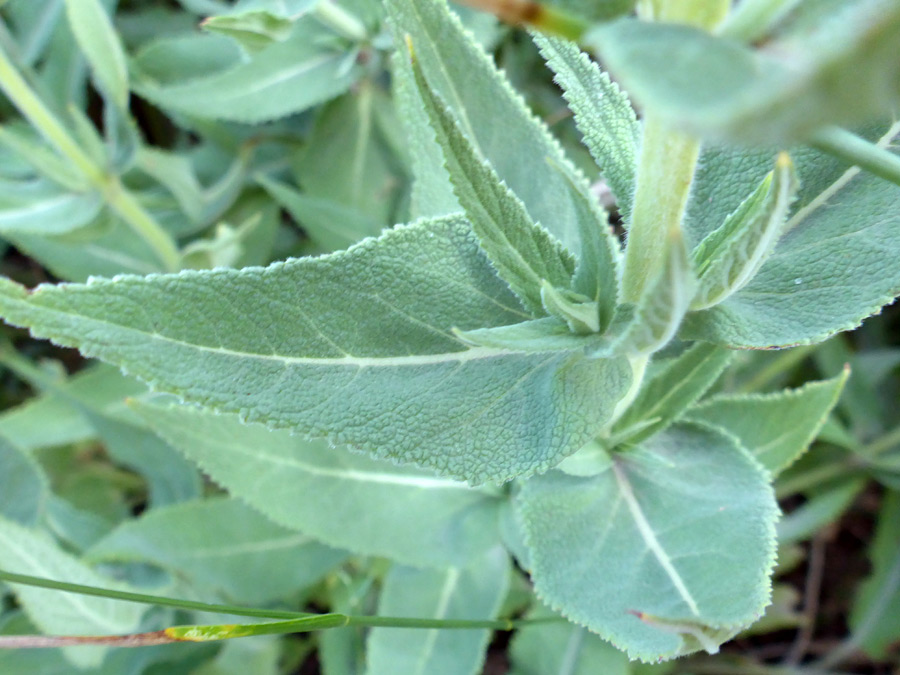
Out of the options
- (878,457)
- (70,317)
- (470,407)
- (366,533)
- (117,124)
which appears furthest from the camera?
(878,457)

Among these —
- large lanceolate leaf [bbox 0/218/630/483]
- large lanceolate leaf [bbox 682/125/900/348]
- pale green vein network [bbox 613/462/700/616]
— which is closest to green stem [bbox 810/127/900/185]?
large lanceolate leaf [bbox 682/125/900/348]

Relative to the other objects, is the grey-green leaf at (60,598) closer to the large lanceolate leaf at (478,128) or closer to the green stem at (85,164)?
the green stem at (85,164)

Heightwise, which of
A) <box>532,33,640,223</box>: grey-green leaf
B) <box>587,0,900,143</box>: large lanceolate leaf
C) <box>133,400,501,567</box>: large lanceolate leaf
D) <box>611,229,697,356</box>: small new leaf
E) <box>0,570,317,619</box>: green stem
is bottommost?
<box>133,400,501,567</box>: large lanceolate leaf

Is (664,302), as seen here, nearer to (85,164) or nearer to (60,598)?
(60,598)

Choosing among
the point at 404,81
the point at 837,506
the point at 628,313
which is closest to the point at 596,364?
the point at 628,313

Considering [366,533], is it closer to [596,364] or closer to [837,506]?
[596,364]

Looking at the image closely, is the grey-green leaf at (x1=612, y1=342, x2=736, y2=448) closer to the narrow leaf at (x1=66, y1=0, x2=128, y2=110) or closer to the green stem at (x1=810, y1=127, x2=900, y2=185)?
the green stem at (x1=810, y1=127, x2=900, y2=185)

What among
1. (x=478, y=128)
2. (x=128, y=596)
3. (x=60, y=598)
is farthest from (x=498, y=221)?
(x=60, y=598)
